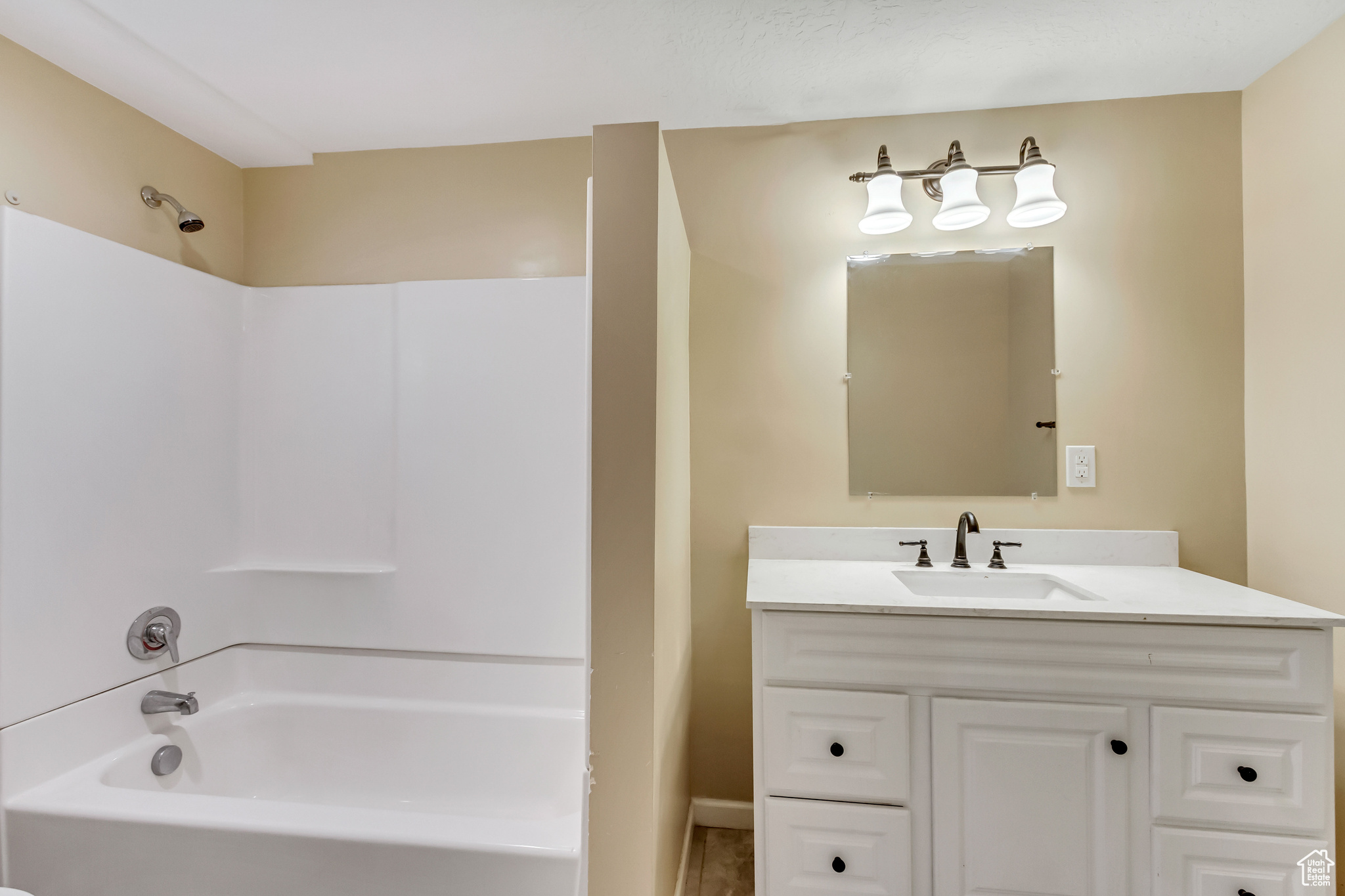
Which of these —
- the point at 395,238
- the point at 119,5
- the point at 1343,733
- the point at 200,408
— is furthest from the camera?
the point at 395,238

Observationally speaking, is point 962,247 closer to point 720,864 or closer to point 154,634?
→ point 720,864

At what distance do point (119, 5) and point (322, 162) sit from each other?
703 mm

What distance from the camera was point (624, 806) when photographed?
44.9 inches

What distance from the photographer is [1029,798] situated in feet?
4.07

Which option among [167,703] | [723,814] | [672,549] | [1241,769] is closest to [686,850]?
[723,814]

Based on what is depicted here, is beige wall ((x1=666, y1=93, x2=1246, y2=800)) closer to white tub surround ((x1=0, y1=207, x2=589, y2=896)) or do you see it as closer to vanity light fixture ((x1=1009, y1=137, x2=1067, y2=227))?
vanity light fixture ((x1=1009, y1=137, x2=1067, y2=227))

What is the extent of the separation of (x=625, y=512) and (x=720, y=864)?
122 cm

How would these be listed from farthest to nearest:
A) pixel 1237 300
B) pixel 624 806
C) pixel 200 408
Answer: pixel 200 408 < pixel 1237 300 < pixel 624 806

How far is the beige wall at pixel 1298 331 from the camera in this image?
1.45 meters

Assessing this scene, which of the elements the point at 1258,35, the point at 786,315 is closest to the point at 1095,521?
the point at 786,315

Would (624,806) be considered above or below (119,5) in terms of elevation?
below

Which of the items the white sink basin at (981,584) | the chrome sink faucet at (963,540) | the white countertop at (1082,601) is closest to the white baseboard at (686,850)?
the white countertop at (1082,601)

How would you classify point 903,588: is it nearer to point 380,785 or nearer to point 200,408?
point 380,785

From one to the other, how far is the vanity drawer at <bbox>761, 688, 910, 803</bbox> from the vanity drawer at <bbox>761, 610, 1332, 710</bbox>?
0.12 ft
